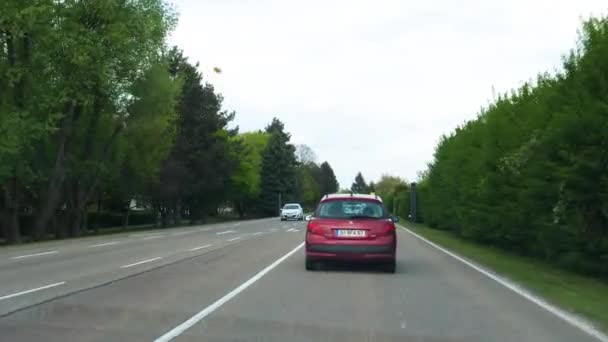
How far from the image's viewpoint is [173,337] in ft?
25.5

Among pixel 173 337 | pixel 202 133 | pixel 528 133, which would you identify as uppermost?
pixel 202 133

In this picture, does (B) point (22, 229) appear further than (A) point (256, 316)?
Yes

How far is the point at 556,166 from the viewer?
1561cm

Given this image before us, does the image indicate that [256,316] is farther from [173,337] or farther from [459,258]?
[459,258]

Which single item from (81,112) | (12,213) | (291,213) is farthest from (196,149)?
(12,213)

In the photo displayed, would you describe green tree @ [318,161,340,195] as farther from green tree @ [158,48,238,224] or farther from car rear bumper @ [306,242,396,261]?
car rear bumper @ [306,242,396,261]

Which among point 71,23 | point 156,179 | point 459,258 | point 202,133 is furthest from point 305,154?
point 459,258

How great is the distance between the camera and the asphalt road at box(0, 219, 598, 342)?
8.12m

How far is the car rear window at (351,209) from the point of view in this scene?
15223 millimetres

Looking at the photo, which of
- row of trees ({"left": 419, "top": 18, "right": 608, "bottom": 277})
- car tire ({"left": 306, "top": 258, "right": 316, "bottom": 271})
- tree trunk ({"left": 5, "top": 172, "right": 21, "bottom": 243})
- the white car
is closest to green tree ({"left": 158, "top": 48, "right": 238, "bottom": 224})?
the white car

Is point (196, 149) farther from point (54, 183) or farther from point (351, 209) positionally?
point (351, 209)

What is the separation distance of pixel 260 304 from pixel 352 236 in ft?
15.8

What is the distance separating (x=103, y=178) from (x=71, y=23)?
1240cm

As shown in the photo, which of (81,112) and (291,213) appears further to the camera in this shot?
(291,213)
